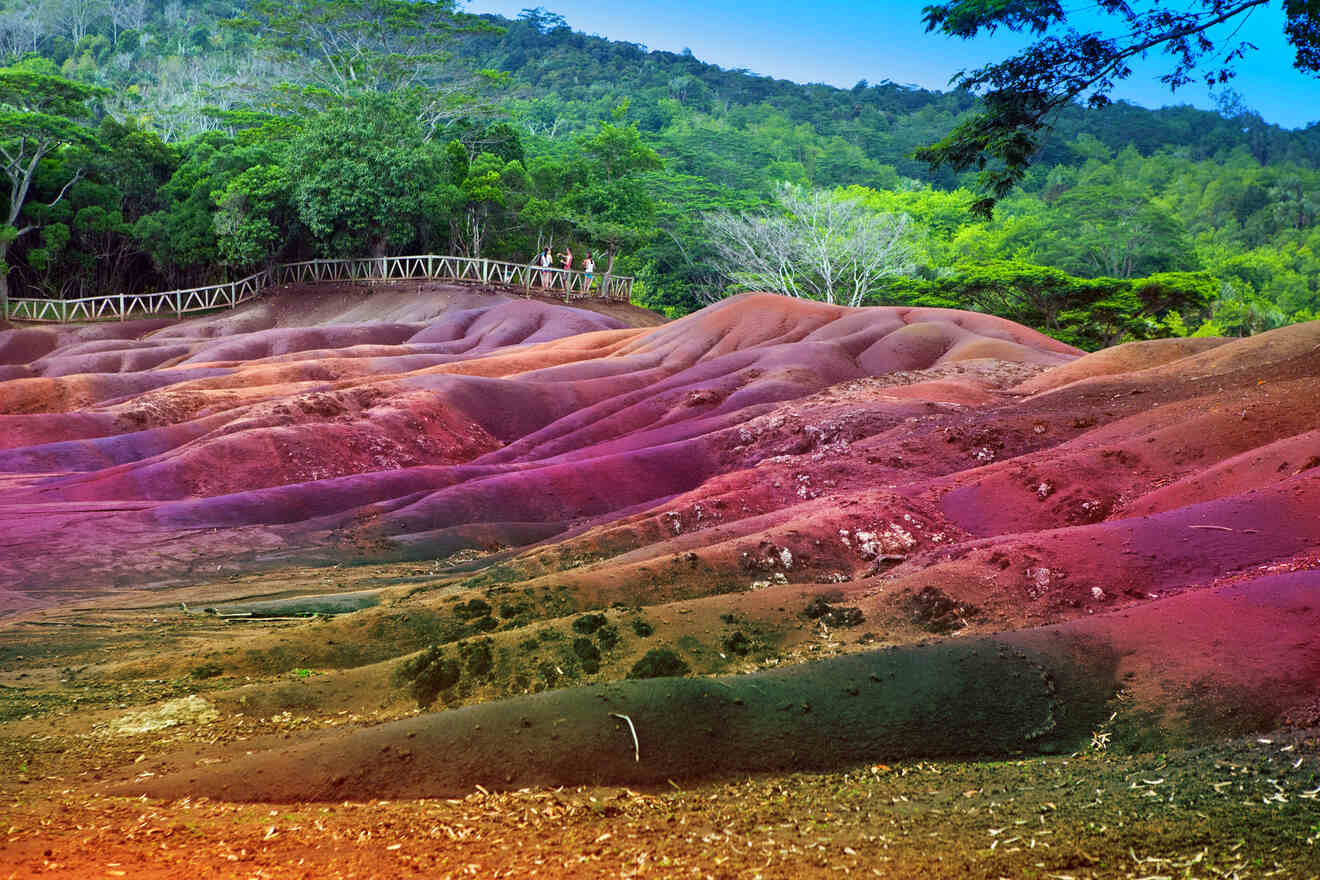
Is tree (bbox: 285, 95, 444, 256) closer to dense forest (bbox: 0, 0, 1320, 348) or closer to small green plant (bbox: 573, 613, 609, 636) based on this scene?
dense forest (bbox: 0, 0, 1320, 348)

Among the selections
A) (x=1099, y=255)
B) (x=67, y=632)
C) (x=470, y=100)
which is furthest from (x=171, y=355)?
(x=1099, y=255)

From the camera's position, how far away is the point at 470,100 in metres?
59.9

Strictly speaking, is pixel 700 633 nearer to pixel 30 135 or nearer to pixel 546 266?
pixel 546 266

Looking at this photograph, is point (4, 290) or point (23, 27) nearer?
point (4, 290)

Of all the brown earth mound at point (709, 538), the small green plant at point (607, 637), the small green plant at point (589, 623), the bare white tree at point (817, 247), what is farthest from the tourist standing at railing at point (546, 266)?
the small green plant at point (607, 637)

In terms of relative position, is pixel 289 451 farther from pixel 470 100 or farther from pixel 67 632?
pixel 470 100

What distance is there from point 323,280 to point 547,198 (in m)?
11.0

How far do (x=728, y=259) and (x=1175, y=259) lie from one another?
22.3 m

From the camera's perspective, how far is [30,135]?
4828 cm

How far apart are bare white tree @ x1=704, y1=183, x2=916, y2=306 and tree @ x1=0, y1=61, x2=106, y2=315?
2948 centimetres

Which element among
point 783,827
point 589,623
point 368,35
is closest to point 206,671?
point 589,623

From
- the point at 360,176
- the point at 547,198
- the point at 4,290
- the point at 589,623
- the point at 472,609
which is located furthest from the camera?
the point at 547,198

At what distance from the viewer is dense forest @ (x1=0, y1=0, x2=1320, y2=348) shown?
159 feet

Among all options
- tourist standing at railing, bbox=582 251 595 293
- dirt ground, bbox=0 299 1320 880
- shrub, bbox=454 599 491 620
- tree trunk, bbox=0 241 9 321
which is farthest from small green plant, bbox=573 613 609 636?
tree trunk, bbox=0 241 9 321
